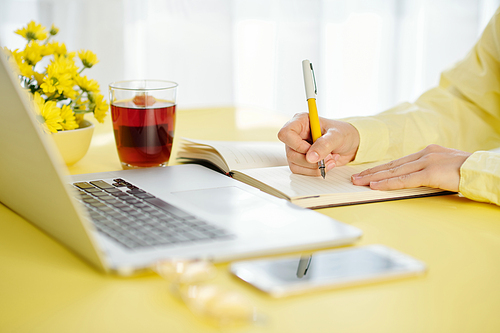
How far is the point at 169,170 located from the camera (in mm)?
791

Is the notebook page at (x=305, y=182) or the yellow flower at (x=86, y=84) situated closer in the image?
the notebook page at (x=305, y=182)

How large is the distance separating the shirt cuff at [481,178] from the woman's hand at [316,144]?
200 mm

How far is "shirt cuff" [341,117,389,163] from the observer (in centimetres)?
91

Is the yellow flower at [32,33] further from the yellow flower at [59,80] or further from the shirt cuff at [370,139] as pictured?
the shirt cuff at [370,139]

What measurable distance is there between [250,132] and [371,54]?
81.8 inches

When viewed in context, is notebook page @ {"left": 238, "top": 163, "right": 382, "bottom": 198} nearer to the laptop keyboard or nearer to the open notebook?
the open notebook

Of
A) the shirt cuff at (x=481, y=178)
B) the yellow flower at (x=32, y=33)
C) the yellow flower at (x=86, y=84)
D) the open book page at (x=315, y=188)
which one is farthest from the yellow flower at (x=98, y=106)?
the shirt cuff at (x=481, y=178)

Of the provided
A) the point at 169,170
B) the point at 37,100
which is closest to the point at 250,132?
the point at 169,170

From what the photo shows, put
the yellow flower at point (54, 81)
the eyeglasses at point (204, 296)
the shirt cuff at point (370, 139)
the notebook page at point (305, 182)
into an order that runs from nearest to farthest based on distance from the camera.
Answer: the eyeglasses at point (204, 296)
the notebook page at point (305, 182)
the yellow flower at point (54, 81)
the shirt cuff at point (370, 139)

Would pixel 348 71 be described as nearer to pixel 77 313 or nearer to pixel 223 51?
pixel 223 51

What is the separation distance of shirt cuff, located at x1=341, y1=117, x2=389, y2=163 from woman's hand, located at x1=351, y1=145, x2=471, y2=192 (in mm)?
171

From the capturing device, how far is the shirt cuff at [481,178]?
2.17 feet

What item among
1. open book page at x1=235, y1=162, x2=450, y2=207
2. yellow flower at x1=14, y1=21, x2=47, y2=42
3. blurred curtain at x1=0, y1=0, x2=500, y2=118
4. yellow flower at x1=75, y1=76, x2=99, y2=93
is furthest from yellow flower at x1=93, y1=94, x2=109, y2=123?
blurred curtain at x1=0, y1=0, x2=500, y2=118

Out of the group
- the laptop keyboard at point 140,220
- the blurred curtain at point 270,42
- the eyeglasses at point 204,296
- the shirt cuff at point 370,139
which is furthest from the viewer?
the blurred curtain at point 270,42
